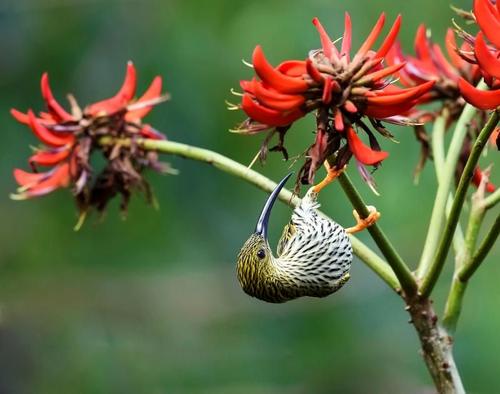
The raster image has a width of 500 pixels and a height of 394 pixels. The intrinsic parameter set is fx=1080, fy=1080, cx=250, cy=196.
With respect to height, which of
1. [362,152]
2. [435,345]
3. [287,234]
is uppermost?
[362,152]

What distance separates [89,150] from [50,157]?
0.25ft

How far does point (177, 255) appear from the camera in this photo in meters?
5.96

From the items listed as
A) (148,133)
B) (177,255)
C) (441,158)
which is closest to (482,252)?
(441,158)

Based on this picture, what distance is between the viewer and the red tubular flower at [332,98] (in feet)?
5.05

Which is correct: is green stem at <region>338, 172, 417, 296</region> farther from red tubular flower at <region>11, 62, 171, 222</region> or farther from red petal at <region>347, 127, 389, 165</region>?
red tubular flower at <region>11, 62, 171, 222</region>

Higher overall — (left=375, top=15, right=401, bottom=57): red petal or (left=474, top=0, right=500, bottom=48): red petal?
(left=474, top=0, right=500, bottom=48): red petal

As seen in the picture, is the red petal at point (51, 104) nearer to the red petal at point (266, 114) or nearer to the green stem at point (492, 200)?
the red petal at point (266, 114)

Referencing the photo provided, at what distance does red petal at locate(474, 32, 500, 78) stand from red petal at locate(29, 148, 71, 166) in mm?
977

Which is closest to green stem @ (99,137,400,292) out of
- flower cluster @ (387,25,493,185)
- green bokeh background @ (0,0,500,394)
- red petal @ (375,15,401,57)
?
red petal @ (375,15,401,57)

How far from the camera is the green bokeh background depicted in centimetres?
538

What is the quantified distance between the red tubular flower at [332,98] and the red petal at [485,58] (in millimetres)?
137

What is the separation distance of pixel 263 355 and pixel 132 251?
930mm

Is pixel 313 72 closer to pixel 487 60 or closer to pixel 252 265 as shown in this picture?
pixel 487 60

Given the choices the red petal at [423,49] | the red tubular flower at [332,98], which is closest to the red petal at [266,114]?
the red tubular flower at [332,98]
